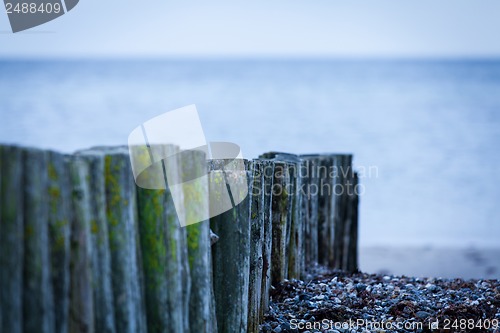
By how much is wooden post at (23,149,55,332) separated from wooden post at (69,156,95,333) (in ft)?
0.87

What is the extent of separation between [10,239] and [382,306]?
385 cm

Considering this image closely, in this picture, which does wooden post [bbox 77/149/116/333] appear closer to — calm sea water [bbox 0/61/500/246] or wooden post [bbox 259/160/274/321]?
wooden post [bbox 259/160/274/321]

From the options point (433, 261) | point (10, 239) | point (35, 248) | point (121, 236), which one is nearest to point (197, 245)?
point (121, 236)

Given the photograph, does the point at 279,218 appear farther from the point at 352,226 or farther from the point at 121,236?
the point at 352,226

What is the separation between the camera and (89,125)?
45219 millimetres

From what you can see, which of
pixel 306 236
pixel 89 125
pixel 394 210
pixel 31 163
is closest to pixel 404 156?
pixel 394 210

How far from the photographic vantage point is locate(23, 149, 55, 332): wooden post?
3.61m

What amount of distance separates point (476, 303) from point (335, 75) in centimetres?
8269

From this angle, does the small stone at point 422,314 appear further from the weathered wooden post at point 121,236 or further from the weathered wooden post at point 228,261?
the weathered wooden post at point 121,236

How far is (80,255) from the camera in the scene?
393 cm

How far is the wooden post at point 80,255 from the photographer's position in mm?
3920

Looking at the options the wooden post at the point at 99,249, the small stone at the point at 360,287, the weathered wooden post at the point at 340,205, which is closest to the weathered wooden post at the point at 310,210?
the weathered wooden post at the point at 340,205

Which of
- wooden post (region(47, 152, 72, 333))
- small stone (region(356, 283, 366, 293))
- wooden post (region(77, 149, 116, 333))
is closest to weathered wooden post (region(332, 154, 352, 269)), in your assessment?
small stone (region(356, 283, 366, 293))

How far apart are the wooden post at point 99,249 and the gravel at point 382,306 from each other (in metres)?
2.15
